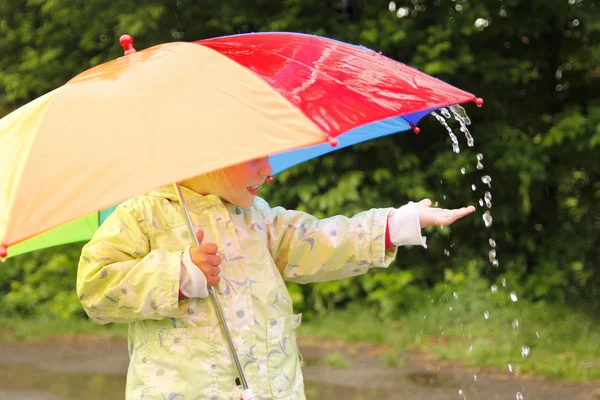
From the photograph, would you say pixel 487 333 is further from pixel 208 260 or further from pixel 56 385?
pixel 208 260

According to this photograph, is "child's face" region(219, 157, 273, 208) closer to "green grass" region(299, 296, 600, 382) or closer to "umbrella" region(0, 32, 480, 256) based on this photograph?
"umbrella" region(0, 32, 480, 256)

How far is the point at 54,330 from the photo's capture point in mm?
A: 6738

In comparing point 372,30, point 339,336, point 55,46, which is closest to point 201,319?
point 339,336

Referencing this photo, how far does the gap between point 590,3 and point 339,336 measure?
9.82ft

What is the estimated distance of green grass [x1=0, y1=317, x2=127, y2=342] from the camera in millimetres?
6598

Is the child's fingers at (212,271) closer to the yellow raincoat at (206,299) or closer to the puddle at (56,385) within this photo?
the yellow raincoat at (206,299)

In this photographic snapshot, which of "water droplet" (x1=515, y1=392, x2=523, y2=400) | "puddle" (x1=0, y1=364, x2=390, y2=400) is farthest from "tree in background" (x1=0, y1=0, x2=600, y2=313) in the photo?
"water droplet" (x1=515, y1=392, x2=523, y2=400)

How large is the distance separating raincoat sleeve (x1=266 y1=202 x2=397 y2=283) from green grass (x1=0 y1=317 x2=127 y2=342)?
413cm

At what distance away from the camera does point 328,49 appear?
2.63m

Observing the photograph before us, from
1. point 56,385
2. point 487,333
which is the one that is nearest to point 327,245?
point 487,333

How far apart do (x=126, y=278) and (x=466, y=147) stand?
170 inches

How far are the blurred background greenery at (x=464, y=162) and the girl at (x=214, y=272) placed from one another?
314 centimetres

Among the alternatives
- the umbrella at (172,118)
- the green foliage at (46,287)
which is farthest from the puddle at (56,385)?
the umbrella at (172,118)

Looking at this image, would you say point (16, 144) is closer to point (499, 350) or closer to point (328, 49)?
point (328, 49)
